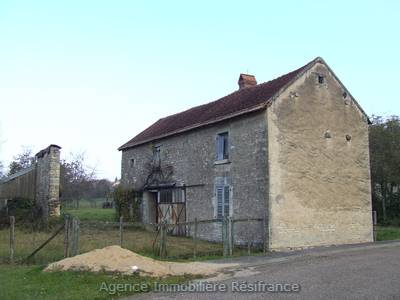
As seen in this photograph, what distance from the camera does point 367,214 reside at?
1994cm

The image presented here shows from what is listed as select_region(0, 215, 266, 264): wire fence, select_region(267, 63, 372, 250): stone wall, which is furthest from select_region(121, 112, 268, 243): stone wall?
select_region(267, 63, 372, 250): stone wall

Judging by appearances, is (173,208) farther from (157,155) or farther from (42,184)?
(42,184)

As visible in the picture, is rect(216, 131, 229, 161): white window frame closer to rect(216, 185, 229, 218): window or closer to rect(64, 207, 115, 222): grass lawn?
rect(216, 185, 229, 218): window

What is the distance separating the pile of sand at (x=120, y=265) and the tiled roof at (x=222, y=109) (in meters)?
8.02

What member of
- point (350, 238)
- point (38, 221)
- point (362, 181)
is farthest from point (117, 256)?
point (38, 221)

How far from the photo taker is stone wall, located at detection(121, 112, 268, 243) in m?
17.7

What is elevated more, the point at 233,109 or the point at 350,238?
the point at 233,109

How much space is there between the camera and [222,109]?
69.6 feet

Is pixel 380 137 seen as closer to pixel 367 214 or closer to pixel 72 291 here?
pixel 367 214

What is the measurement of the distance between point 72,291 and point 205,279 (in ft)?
9.87

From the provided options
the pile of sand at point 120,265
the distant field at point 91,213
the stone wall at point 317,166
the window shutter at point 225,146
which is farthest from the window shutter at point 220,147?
the distant field at point 91,213

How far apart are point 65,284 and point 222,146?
450 inches

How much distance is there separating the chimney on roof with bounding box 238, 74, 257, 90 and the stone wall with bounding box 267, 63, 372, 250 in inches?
248

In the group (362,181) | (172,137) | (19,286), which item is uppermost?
(172,137)
